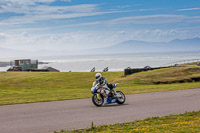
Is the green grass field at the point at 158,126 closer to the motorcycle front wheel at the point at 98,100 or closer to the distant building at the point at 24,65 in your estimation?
the motorcycle front wheel at the point at 98,100

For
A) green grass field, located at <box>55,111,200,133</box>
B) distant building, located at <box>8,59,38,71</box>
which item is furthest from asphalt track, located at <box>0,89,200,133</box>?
distant building, located at <box>8,59,38,71</box>

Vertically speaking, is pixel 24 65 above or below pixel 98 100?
above

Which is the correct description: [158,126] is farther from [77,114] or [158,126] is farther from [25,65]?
[25,65]

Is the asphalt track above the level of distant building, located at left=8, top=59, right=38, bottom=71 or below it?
below

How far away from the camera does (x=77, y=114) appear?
1271cm

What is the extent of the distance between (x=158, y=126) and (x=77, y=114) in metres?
3.91

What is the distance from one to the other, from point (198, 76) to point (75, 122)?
25.9 m

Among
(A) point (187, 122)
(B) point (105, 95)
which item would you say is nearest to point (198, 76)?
(B) point (105, 95)

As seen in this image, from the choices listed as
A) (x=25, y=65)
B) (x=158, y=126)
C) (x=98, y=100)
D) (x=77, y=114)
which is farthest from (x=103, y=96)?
(x=25, y=65)

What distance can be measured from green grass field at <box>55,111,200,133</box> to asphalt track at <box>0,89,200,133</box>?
2.43 feet

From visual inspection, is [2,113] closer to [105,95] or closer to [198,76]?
[105,95]

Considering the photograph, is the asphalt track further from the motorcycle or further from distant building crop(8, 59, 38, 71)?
distant building crop(8, 59, 38, 71)

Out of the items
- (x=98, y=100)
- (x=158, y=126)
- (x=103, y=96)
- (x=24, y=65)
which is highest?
(x=24, y=65)

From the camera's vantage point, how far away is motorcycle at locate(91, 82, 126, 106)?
600 inches
